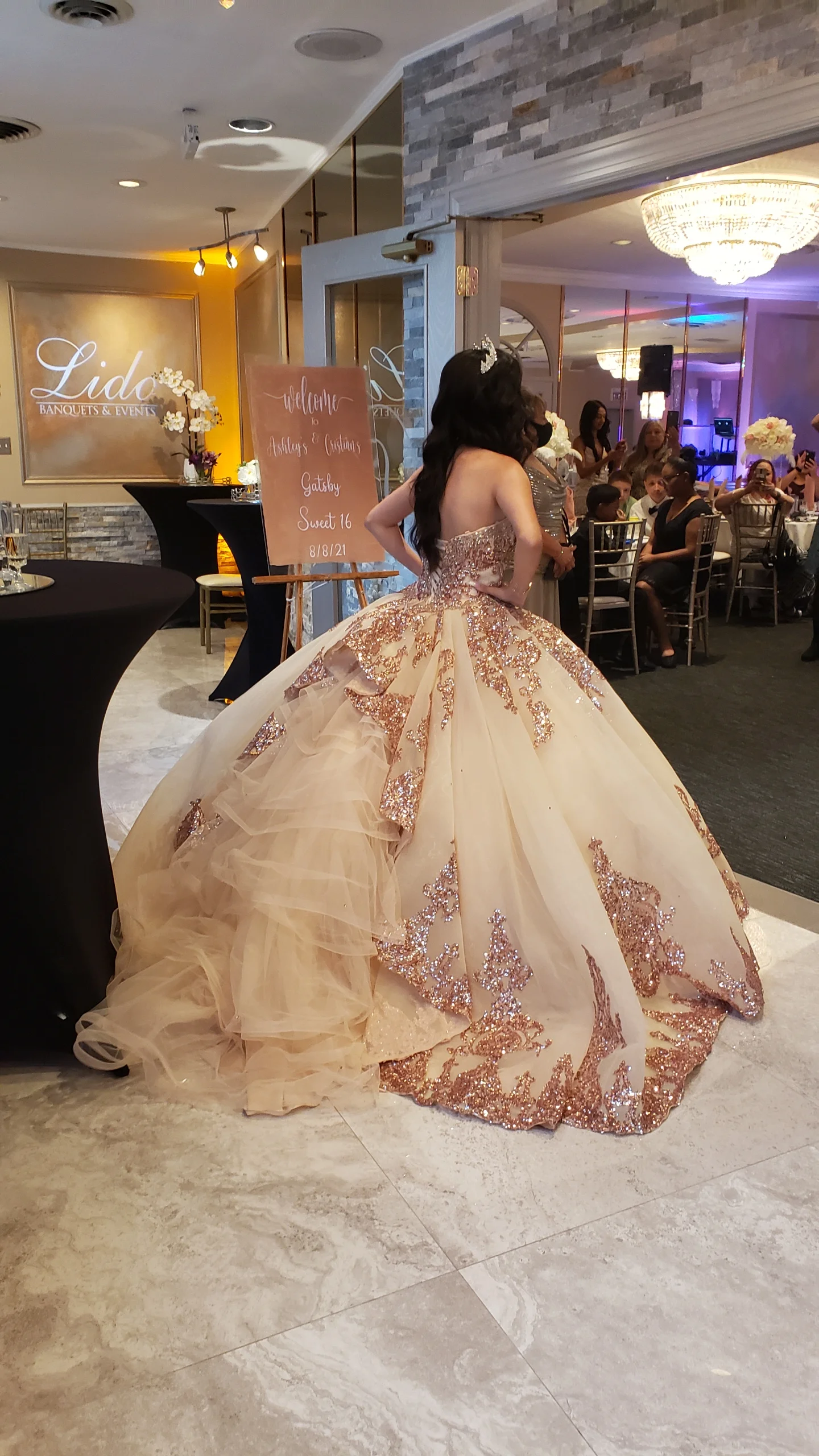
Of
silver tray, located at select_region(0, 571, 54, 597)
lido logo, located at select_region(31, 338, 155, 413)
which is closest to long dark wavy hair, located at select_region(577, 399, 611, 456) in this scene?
lido logo, located at select_region(31, 338, 155, 413)

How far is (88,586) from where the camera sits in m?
2.18

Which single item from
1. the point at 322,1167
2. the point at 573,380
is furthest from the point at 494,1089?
the point at 573,380

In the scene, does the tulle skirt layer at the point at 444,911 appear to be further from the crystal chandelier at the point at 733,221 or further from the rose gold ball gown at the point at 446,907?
the crystal chandelier at the point at 733,221

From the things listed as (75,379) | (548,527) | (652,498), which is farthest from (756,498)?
(75,379)

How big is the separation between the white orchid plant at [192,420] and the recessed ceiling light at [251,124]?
10.6 feet

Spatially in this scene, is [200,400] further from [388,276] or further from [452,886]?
[452,886]

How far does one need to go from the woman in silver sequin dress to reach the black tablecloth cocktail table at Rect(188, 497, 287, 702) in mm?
2265

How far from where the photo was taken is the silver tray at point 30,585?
207 centimetres

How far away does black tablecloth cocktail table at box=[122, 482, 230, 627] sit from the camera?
7441mm

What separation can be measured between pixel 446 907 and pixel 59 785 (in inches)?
32.9

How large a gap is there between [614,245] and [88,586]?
24.4 feet

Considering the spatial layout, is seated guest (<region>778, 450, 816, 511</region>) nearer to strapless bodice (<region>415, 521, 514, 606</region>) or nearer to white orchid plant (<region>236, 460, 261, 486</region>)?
white orchid plant (<region>236, 460, 261, 486</region>)

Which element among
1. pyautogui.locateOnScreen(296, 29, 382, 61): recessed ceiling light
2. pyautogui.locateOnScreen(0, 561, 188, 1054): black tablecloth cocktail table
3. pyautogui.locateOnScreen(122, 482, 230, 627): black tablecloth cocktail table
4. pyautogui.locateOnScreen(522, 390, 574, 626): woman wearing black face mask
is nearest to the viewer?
pyautogui.locateOnScreen(0, 561, 188, 1054): black tablecloth cocktail table

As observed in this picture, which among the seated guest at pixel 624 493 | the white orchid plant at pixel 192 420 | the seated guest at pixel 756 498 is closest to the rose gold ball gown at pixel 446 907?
the seated guest at pixel 624 493
